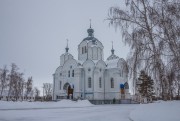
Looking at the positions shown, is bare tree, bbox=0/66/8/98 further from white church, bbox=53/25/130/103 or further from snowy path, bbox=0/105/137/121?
snowy path, bbox=0/105/137/121

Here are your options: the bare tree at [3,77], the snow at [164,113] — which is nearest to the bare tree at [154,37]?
the snow at [164,113]

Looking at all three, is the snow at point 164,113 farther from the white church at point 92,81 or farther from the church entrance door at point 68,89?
the church entrance door at point 68,89

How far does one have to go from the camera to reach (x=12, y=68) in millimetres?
43250

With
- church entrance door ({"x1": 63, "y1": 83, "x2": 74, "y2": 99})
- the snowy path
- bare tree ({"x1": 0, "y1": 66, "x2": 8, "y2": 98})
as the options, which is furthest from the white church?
the snowy path

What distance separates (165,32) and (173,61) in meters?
1.45

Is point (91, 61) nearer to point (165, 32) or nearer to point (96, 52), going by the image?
point (96, 52)

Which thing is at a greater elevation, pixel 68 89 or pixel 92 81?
pixel 92 81

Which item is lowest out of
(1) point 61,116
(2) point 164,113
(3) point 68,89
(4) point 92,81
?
(1) point 61,116

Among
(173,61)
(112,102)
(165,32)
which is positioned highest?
(165,32)

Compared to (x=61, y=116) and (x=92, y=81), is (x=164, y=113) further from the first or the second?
(x=92, y=81)

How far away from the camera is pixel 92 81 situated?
1684 inches

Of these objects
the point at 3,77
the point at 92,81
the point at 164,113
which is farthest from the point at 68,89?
the point at 164,113

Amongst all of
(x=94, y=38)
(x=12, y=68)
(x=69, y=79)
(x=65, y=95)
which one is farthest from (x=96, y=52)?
(x=12, y=68)

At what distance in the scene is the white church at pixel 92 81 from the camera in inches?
1694
